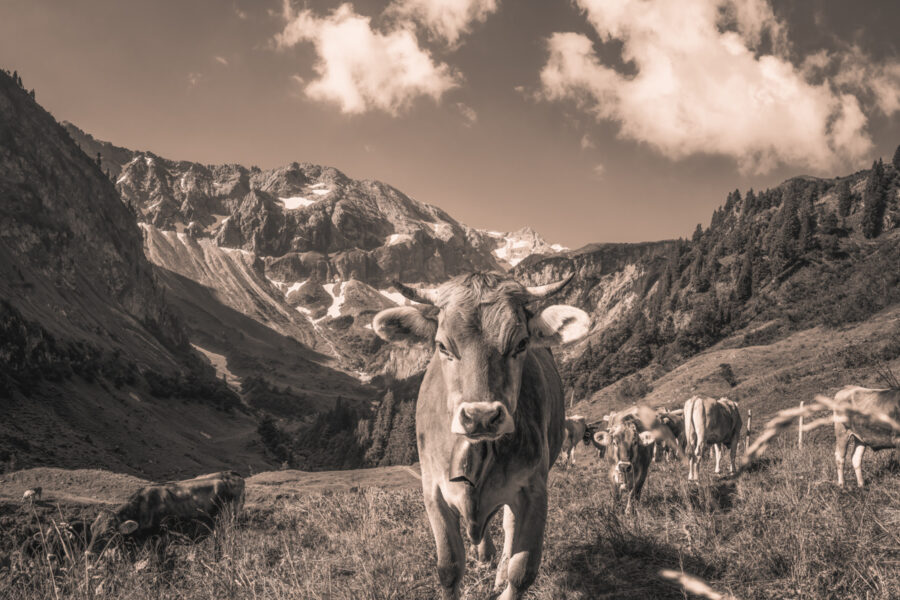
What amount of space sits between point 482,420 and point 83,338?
75032 millimetres

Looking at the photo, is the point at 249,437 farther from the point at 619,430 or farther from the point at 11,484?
the point at 619,430

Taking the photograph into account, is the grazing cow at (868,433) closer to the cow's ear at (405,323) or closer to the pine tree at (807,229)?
the cow's ear at (405,323)

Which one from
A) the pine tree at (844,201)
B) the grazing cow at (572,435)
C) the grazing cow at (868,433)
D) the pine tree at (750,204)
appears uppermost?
the pine tree at (750,204)

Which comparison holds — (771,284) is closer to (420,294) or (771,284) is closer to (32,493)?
(420,294)

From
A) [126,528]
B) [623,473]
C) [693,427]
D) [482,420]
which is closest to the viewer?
[482,420]

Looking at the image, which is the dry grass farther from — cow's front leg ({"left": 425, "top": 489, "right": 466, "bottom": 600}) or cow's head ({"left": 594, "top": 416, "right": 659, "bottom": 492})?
cow's head ({"left": 594, "top": 416, "right": 659, "bottom": 492})

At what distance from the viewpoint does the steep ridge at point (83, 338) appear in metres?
41.5

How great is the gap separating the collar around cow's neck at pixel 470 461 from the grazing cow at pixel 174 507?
6.12 meters

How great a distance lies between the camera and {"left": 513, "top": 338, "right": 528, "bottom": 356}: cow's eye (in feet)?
13.7

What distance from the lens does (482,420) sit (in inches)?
140

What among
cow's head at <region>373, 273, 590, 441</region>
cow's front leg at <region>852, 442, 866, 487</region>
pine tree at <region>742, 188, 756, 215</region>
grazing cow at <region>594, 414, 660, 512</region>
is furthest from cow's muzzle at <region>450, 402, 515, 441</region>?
pine tree at <region>742, 188, 756, 215</region>

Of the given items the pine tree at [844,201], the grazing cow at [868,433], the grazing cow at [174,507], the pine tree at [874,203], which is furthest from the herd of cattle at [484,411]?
the pine tree at [844,201]

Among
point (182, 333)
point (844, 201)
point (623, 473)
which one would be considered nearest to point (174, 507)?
point (623, 473)

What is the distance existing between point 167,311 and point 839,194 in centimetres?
15595
